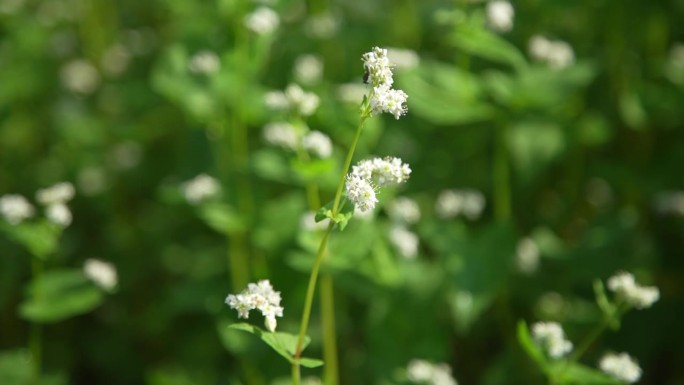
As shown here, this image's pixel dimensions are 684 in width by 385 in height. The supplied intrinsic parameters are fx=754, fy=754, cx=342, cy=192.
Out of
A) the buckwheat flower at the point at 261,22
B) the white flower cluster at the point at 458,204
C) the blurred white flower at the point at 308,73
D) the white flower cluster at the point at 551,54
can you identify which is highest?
the white flower cluster at the point at 551,54

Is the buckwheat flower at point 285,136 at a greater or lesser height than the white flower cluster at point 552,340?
greater

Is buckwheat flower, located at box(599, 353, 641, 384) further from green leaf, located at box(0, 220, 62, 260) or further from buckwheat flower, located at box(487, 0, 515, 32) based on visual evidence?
green leaf, located at box(0, 220, 62, 260)

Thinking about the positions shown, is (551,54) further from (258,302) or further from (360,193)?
(258,302)

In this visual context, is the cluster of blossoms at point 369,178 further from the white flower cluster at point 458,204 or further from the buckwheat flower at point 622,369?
the white flower cluster at point 458,204

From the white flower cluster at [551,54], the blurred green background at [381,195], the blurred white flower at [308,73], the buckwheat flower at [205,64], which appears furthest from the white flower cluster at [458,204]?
the buckwheat flower at [205,64]

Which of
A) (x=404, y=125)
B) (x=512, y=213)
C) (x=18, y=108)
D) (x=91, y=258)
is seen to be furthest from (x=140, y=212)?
(x=512, y=213)

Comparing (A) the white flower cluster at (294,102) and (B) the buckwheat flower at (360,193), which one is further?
(A) the white flower cluster at (294,102)

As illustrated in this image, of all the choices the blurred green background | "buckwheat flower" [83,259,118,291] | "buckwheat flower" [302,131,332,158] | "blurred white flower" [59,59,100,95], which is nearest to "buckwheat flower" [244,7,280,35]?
the blurred green background
